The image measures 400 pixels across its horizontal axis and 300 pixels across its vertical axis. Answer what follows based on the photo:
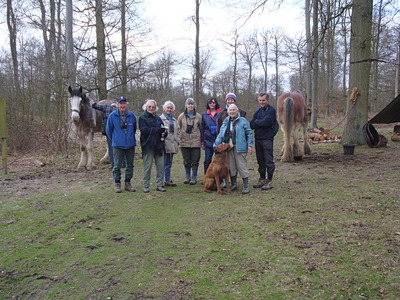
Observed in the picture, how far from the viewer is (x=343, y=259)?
311 cm

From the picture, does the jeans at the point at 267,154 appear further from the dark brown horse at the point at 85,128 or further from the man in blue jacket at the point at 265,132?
the dark brown horse at the point at 85,128

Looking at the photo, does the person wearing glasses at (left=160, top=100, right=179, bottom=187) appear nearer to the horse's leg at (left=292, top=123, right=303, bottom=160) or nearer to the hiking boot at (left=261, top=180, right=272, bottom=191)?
the hiking boot at (left=261, top=180, right=272, bottom=191)

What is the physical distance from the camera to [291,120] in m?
8.41

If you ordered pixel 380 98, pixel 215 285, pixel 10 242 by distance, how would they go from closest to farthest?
pixel 215 285
pixel 10 242
pixel 380 98

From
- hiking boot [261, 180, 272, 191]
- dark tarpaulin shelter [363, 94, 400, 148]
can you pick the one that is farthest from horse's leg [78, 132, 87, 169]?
dark tarpaulin shelter [363, 94, 400, 148]

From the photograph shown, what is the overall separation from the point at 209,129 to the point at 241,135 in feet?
2.97

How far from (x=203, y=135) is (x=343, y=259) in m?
4.03

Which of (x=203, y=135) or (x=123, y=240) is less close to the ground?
(x=203, y=135)

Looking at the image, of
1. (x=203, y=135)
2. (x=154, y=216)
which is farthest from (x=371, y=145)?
(x=154, y=216)

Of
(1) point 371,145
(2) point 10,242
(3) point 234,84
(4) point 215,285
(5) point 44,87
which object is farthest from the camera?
(3) point 234,84

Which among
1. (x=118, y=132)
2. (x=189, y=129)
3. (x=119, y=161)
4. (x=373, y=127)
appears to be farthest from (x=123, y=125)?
(x=373, y=127)

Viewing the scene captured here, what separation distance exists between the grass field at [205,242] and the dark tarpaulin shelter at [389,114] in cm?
379

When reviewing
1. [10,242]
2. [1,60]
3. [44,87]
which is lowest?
[10,242]

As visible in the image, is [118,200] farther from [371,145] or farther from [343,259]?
[371,145]
